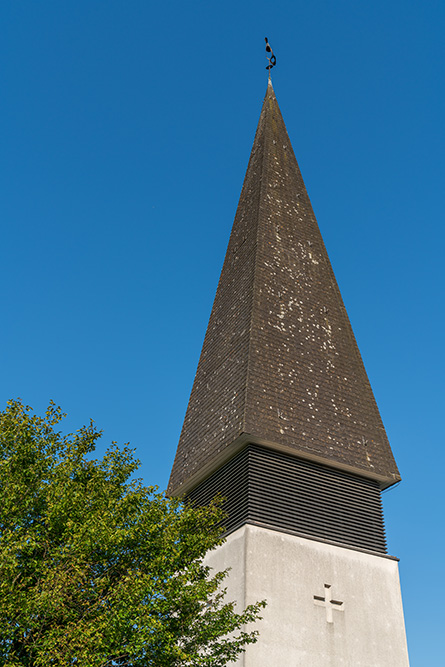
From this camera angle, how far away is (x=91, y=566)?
13.1 metres

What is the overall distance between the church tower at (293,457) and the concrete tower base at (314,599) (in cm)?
3

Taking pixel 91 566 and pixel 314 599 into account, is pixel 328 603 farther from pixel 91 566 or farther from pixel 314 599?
pixel 91 566

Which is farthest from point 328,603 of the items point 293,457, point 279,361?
point 279,361

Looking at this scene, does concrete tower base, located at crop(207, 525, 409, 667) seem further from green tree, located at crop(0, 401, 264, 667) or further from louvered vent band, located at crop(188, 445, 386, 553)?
green tree, located at crop(0, 401, 264, 667)

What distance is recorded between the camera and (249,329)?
21.6 m

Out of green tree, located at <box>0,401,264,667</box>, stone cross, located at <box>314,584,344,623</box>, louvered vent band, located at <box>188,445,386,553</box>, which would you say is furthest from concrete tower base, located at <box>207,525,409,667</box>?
green tree, located at <box>0,401,264,667</box>

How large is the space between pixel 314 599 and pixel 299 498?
2509 mm

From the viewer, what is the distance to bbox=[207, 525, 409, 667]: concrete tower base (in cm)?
1670

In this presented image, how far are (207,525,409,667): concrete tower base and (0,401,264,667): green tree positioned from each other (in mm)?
2220

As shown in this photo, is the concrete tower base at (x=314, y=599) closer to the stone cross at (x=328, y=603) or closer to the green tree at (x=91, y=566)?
the stone cross at (x=328, y=603)

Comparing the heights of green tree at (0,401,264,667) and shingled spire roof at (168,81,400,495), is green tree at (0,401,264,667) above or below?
below

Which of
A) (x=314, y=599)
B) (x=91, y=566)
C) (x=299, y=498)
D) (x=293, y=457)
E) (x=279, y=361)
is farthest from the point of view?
(x=279, y=361)

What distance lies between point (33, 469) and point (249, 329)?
920 centimetres

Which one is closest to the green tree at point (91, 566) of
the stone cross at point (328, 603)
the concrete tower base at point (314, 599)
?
the concrete tower base at point (314, 599)
